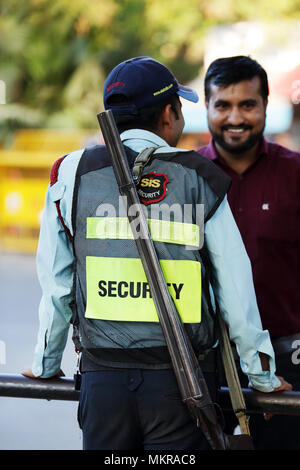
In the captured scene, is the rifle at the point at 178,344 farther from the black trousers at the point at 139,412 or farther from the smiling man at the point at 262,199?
the smiling man at the point at 262,199

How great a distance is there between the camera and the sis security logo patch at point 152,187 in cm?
200

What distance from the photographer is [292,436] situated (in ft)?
9.66

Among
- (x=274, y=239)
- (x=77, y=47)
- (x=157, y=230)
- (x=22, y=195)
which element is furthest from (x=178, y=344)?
(x=77, y=47)

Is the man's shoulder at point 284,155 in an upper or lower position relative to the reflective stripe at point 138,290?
upper

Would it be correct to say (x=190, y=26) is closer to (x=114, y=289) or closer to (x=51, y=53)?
(x=51, y=53)

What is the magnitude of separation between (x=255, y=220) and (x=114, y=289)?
111cm

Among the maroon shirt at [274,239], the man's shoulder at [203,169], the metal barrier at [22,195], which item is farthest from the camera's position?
the metal barrier at [22,195]

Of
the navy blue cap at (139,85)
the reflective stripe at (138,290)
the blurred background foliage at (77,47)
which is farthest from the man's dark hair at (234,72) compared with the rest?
the blurred background foliage at (77,47)

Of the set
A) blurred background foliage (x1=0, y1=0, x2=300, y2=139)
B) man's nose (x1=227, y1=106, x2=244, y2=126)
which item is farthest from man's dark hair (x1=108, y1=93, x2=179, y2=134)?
blurred background foliage (x1=0, y1=0, x2=300, y2=139)

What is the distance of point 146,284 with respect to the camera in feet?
6.54

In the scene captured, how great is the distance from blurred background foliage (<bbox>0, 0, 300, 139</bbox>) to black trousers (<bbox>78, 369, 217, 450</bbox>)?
16.9 meters

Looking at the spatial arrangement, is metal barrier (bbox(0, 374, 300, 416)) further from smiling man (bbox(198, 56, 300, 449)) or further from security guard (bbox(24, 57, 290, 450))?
smiling man (bbox(198, 56, 300, 449))

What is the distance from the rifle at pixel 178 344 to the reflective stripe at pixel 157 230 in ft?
0.14
